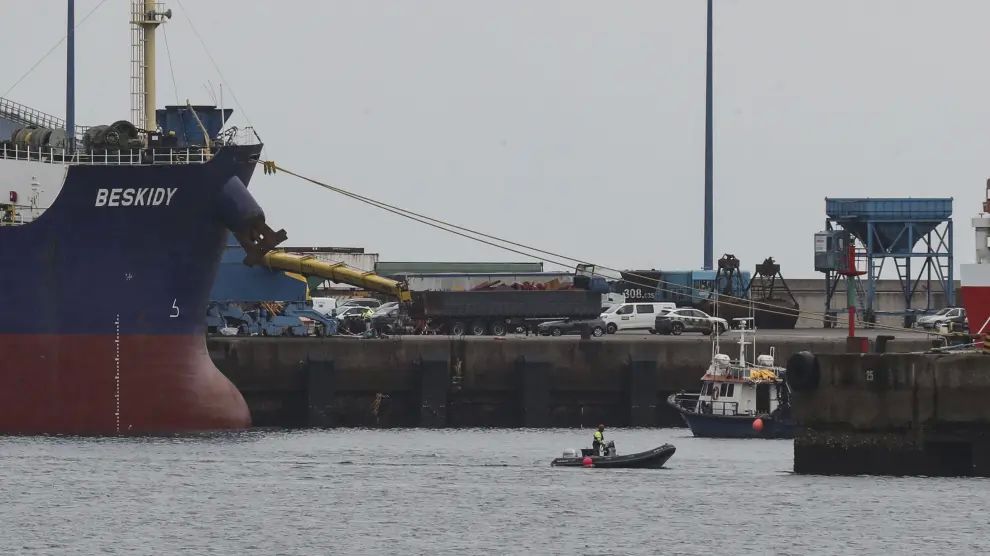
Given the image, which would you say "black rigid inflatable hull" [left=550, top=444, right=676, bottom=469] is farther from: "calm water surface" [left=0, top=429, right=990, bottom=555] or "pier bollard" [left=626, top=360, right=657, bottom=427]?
"pier bollard" [left=626, top=360, right=657, bottom=427]

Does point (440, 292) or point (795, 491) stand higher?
point (440, 292)

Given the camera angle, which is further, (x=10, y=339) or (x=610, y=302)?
(x=610, y=302)

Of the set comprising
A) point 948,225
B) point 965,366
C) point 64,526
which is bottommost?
point 64,526

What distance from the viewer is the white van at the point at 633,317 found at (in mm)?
85688

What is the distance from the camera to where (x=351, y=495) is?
52719mm

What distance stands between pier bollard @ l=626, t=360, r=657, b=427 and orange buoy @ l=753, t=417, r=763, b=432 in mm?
6162

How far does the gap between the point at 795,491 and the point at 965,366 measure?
7.01 metres

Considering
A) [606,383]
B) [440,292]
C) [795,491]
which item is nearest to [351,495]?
[795,491]

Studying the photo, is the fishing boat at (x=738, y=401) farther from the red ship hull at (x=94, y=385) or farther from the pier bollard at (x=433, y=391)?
the red ship hull at (x=94, y=385)

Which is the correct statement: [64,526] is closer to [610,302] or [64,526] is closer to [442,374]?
[442,374]

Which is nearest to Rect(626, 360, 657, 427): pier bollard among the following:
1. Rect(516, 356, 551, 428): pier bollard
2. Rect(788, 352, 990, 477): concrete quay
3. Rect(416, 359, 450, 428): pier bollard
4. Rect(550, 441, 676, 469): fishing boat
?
Rect(516, 356, 551, 428): pier bollard

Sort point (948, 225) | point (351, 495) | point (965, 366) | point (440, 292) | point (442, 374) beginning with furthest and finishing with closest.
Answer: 1. point (948, 225)
2. point (440, 292)
3. point (442, 374)
4. point (351, 495)
5. point (965, 366)

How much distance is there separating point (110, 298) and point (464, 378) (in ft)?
48.3

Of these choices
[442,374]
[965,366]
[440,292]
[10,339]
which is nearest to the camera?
[965,366]
